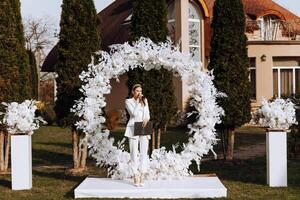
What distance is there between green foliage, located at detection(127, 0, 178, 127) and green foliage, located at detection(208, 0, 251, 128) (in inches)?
52.9

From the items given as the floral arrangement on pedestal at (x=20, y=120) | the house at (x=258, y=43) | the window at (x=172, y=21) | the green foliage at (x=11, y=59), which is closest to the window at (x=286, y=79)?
the house at (x=258, y=43)

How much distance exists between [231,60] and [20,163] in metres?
6.00

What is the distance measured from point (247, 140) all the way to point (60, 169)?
306 inches

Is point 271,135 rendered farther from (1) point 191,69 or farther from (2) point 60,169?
(2) point 60,169

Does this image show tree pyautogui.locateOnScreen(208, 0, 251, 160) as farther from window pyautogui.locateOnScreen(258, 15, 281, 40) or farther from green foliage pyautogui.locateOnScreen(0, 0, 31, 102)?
window pyautogui.locateOnScreen(258, 15, 281, 40)

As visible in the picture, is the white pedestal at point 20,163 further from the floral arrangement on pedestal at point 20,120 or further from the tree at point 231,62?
the tree at point 231,62

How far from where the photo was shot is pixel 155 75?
13.0 m

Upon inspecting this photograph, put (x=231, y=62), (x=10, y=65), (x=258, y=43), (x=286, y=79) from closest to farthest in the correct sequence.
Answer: (x=10, y=65) < (x=231, y=62) < (x=258, y=43) < (x=286, y=79)

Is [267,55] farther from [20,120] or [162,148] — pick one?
[20,120]

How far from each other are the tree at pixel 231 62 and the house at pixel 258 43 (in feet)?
25.8

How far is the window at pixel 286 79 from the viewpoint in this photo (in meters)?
24.5

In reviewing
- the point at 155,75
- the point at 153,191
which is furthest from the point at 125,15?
the point at 153,191

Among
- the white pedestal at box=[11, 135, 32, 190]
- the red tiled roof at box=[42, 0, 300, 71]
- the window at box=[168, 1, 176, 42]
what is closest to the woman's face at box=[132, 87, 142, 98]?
the white pedestal at box=[11, 135, 32, 190]

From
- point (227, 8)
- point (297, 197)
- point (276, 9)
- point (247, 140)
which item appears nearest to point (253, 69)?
point (276, 9)
